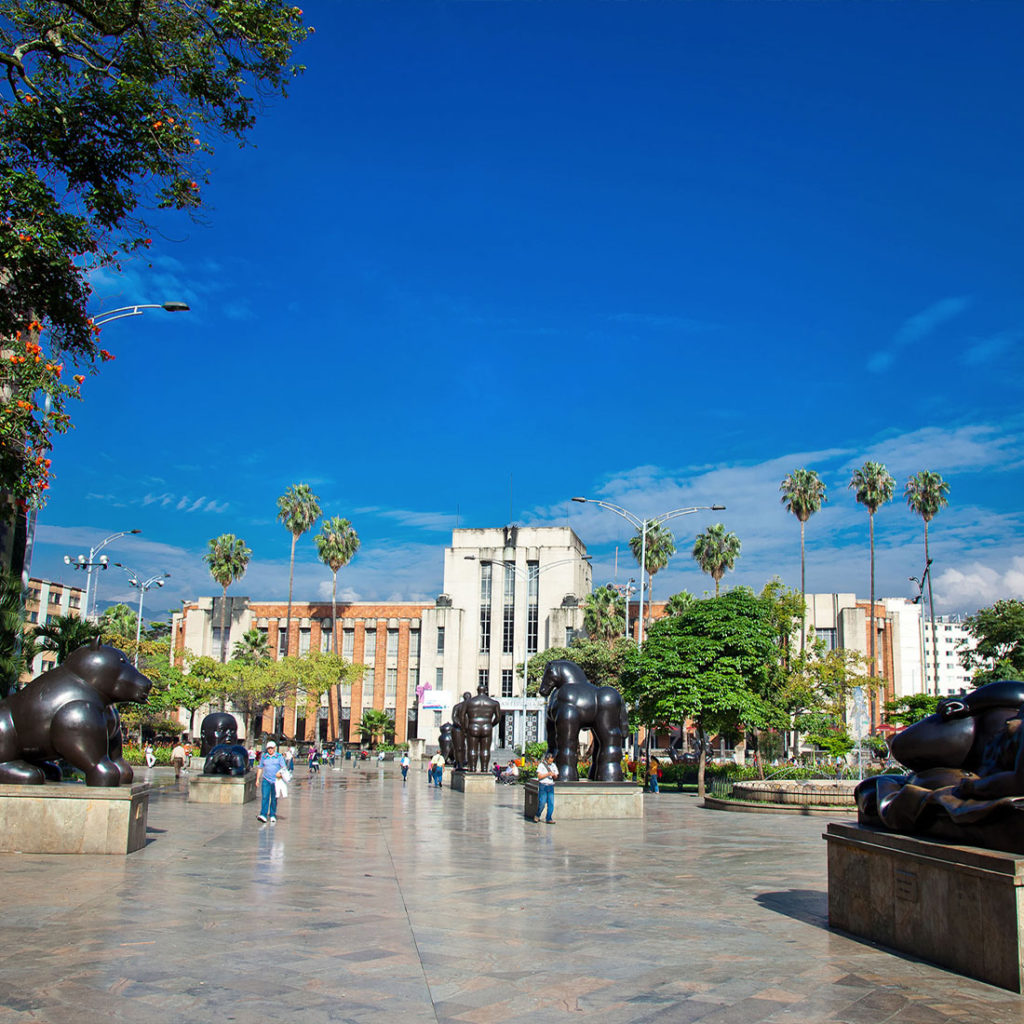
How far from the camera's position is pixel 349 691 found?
79.6 m

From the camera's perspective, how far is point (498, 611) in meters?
78.9

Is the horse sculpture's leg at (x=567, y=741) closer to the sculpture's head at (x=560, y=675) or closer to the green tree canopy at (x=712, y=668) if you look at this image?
the sculpture's head at (x=560, y=675)

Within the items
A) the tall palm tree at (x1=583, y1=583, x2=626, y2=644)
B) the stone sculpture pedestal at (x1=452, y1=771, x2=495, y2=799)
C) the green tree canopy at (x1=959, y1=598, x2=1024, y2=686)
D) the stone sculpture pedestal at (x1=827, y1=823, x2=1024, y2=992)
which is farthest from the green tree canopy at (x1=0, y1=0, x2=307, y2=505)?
the tall palm tree at (x1=583, y1=583, x2=626, y2=644)

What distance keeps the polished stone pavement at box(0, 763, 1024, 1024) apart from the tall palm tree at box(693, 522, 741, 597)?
2189 inches

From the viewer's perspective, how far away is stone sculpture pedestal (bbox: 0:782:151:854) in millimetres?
12070

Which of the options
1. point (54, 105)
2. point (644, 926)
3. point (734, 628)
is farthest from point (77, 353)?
point (734, 628)

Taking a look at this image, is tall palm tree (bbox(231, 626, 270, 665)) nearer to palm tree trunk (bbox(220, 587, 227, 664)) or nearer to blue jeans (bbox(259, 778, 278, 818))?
palm tree trunk (bbox(220, 587, 227, 664))

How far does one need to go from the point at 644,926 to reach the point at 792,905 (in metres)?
2.04

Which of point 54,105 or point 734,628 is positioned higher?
point 54,105

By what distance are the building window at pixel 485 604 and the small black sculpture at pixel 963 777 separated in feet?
233

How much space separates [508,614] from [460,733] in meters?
45.6

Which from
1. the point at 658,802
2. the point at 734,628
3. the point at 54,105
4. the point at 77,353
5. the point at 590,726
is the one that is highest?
the point at 54,105

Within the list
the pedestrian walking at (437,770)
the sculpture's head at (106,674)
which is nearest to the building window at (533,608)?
the pedestrian walking at (437,770)

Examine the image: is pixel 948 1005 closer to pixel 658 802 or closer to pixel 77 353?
pixel 77 353
